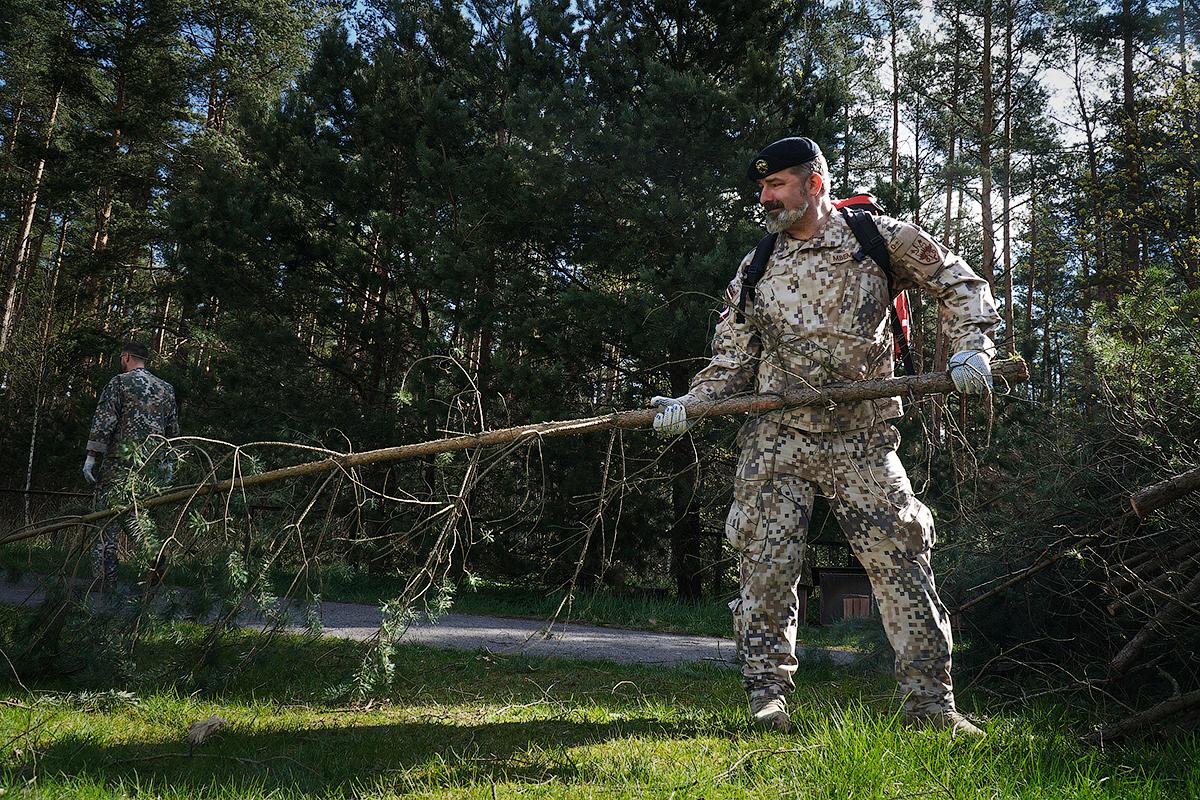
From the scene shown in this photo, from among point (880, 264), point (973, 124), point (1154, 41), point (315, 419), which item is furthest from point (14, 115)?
point (1154, 41)

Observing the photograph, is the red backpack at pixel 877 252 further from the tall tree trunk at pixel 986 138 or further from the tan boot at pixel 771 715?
the tall tree trunk at pixel 986 138

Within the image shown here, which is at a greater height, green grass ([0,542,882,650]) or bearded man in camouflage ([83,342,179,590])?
bearded man in camouflage ([83,342,179,590])

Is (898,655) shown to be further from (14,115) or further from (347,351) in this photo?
(14,115)

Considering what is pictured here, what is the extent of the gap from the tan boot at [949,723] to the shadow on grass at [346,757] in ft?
2.87

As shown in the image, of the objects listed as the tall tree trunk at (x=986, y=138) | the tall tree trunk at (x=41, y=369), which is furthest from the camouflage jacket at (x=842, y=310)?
the tall tree trunk at (x=41, y=369)

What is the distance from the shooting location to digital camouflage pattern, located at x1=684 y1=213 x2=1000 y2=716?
3.21 meters

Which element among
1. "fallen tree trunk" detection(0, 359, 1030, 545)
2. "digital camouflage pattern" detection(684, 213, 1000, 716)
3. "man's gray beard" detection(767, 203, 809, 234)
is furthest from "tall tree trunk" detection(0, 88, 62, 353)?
"digital camouflage pattern" detection(684, 213, 1000, 716)

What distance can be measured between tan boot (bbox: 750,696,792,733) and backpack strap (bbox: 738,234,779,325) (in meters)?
1.61

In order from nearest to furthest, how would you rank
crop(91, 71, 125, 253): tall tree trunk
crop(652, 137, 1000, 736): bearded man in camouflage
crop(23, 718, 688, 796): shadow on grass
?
crop(23, 718, 688, 796): shadow on grass, crop(652, 137, 1000, 736): bearded man in camouflage, crop(91, 71, 125, 253): tall tree trunk

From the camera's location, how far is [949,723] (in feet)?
9.77

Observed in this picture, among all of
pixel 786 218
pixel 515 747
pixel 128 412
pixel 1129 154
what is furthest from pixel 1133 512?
pixel 1129 154

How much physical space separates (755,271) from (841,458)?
93cm

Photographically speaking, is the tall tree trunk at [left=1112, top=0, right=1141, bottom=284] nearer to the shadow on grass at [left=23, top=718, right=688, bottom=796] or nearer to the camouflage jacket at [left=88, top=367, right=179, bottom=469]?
the shadow on grass at [left=23, top=718, right=688, bottom=796]

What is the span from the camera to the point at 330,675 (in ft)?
14.5
